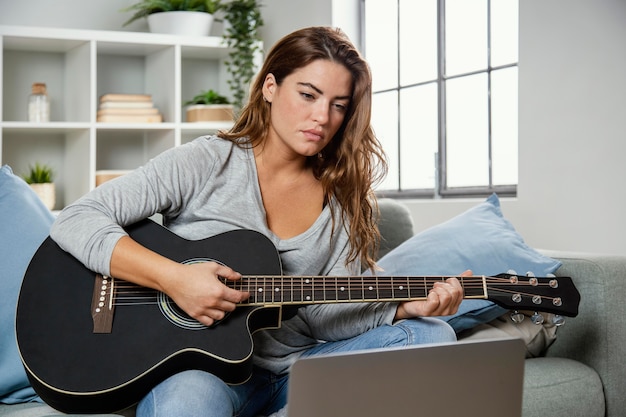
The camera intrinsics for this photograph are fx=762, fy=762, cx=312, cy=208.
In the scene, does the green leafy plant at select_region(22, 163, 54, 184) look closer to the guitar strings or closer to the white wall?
the white wall

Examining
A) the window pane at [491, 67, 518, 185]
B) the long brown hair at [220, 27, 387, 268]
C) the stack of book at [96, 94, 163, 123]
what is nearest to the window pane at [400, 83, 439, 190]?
the window pane at [491, 67, 518, 185]

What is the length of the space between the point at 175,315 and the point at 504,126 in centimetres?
200

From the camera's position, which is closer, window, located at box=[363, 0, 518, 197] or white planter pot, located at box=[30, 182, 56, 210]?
window, located at box=[363, 0, 518, 197]

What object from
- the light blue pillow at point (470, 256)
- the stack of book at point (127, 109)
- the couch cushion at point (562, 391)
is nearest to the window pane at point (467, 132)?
the light blue pillow at point (470, 256)

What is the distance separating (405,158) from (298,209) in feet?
6.60

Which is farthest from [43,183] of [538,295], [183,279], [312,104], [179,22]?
[538,295]

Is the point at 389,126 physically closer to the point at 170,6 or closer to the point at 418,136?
the point at 418,136

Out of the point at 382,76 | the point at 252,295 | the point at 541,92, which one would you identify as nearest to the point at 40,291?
the point at 252,295

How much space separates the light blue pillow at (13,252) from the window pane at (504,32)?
6.50 feet

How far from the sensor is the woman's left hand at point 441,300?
4.96 feet

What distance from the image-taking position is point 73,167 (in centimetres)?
404

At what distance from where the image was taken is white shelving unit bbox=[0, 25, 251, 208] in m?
3.84

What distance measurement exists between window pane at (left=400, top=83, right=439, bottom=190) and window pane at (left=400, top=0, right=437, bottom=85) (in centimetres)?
7

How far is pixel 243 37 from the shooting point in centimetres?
400
